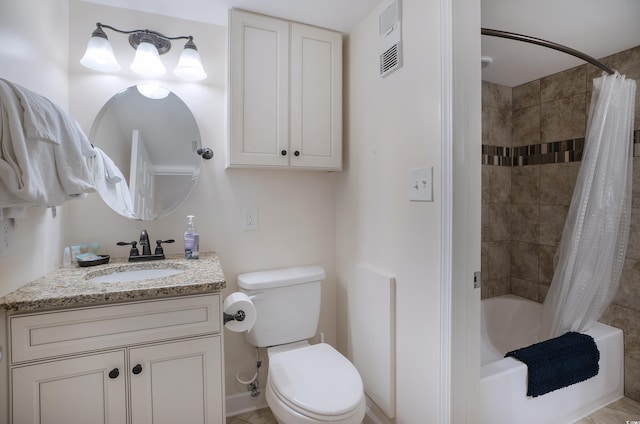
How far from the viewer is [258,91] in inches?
60.7

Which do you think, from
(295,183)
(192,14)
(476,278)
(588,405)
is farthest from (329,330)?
(192,14)

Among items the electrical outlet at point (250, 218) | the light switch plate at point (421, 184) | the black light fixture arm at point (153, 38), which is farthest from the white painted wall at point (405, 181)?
the black light fixture arm at point (153, 38)

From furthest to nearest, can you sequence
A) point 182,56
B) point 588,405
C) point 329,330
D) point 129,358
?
1. point 329,330
2. point 588,405
3. point 182,56
4. point 129,358

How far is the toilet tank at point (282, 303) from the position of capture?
1.53 m

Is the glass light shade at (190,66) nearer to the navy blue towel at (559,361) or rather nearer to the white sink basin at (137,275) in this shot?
the white sink basin at (137,275)

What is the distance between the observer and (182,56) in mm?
1502

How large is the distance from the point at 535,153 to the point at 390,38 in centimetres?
175

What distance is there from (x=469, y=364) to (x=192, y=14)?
211 centimetres

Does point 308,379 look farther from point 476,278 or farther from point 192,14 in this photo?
point 192,14

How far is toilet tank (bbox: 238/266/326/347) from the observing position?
1.53 metres

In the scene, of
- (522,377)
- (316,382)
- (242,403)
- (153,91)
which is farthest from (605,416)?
(153,91)

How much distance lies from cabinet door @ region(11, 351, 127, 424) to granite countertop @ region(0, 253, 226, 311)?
21 centimetres

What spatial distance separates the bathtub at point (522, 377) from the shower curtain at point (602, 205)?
0.97ft

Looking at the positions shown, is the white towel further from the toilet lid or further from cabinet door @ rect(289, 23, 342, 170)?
the toilet lid
